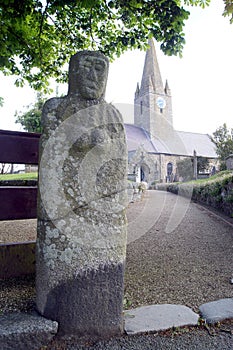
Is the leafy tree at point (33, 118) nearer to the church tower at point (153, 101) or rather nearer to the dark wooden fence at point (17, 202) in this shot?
the dark wooden fence at point (17, 202)

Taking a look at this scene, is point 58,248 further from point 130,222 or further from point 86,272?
point 130,222

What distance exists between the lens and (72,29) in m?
5.16

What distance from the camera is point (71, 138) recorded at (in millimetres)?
1894

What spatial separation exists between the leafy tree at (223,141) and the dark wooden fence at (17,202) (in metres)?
19.1

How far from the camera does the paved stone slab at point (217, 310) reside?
2102mm

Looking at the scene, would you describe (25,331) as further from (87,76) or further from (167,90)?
(167,90)

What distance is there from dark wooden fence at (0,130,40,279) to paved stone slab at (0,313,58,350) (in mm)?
992

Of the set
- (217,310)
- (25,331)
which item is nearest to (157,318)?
(217,310)

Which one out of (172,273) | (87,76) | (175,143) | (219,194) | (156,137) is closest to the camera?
(87,76)

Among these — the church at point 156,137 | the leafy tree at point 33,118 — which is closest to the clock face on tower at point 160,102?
the church at point 156,137

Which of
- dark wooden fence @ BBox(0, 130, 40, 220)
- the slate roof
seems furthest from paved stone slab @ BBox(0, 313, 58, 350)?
the slate roof

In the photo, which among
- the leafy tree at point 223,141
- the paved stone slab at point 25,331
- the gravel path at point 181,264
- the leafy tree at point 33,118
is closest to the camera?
the paved stone slab at point 25,331

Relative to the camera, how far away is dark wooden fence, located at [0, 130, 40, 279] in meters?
2.63

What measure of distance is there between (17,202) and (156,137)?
3639 cm
